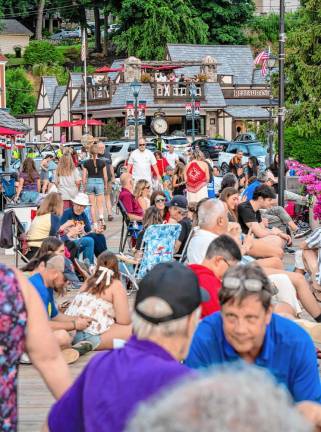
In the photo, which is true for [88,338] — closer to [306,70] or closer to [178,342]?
[178,342]

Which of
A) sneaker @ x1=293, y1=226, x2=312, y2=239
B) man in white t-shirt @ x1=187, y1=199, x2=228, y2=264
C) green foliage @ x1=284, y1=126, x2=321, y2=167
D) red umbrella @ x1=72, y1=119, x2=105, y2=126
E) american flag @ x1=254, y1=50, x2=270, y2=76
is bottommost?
red umbrella @ x1=72, y1=119, x2=105, y2=126

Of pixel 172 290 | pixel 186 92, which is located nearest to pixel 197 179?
pixel 172 290

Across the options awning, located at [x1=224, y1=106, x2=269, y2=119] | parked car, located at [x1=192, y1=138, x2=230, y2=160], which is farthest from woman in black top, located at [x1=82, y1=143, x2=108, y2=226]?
awning, located at [x1=224, y1=106, x2=269, y2=119]

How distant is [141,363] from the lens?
3619 millimetres

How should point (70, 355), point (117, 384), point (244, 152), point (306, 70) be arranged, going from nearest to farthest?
1. point (117, 384)
2. point (70, 355)
3. point (306, 70)
4. point (244, 152)

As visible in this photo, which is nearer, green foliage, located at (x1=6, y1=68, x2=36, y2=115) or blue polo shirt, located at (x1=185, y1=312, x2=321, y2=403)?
blue polo shirt, located at (x1=185, y1=312, x2=321, y2=403)

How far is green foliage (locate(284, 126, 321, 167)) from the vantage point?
114 feet

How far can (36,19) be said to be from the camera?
105 m

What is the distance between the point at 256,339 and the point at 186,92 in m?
62.5

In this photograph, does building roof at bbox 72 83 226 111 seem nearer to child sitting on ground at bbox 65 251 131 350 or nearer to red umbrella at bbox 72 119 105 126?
red umbrella at bbox 72 119 105 126

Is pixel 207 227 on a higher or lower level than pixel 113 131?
higher

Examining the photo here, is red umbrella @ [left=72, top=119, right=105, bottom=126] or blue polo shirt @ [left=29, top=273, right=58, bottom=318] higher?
blue polo shirt @ [left=29, top=273, right=58, bottom=318]

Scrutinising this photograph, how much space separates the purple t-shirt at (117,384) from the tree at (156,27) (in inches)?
2930

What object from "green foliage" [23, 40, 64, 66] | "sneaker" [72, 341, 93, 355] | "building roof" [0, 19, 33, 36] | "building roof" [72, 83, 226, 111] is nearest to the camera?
"sneaker" [72, 341, 93, 355]
